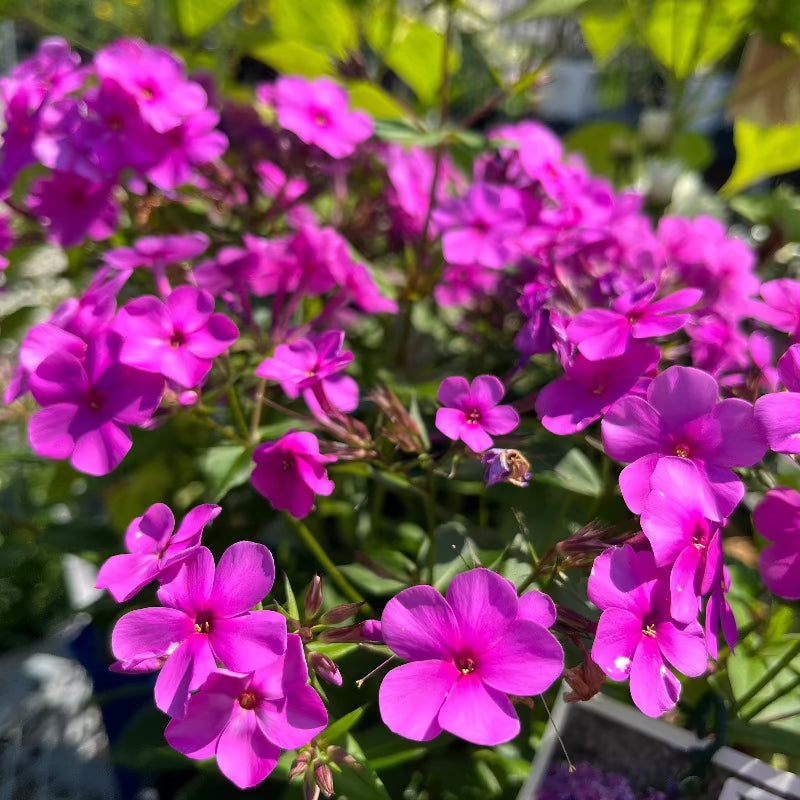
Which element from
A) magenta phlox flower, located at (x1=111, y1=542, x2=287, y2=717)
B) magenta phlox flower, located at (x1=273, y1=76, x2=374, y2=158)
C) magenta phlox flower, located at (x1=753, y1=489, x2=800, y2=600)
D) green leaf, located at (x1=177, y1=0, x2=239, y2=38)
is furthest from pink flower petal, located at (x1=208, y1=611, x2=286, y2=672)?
green leaf, located at (x1=177, y1=0, x2=239, y2=38)

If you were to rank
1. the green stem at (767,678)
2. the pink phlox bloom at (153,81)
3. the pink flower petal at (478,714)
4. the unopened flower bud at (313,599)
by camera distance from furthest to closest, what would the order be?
the pink phlox bloom at (153,81), the green stem at (767,678), the unopened flower bud at (313,599), the pink flower petal at (478,714)

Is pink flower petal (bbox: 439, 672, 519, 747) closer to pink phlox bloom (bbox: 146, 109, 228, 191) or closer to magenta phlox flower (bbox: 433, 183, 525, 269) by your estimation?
magenta phlox flower (bbox: 433, 183, 525, 269)

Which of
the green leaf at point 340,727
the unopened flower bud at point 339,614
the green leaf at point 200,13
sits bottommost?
the green leaf at point 340,727

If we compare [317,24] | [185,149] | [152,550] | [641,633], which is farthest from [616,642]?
[317,24]

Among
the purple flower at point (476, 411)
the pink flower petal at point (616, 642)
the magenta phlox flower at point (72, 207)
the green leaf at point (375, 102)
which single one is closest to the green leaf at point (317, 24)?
the green leaf at point (375, 102)

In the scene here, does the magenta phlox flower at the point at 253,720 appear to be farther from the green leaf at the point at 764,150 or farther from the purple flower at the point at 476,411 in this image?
the green leaf at the point at 764,150

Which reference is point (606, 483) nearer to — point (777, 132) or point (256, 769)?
point (256, 769)

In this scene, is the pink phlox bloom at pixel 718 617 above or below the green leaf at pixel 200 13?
below
